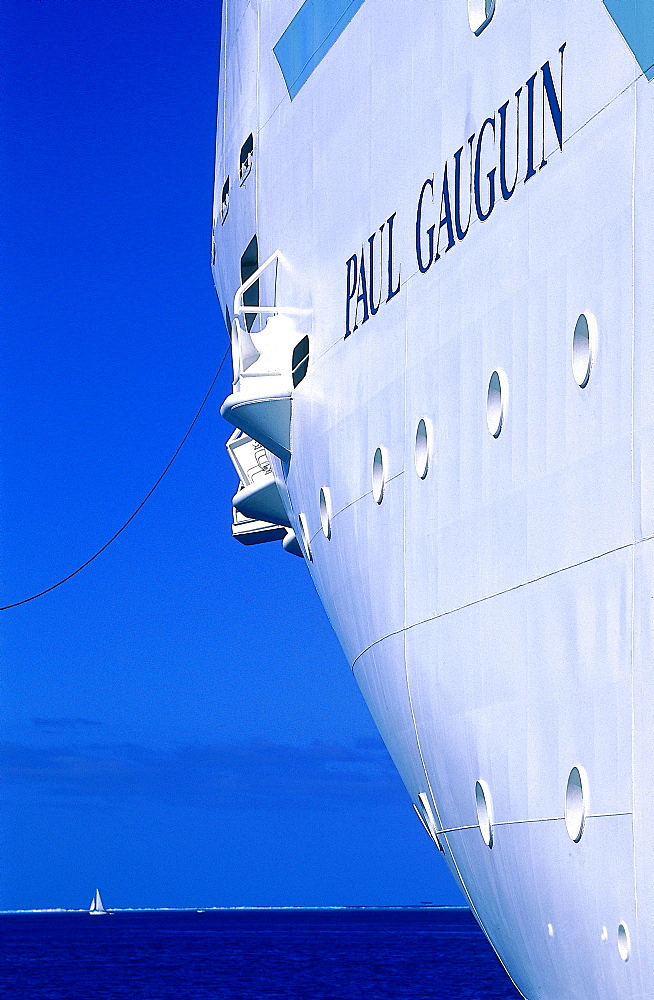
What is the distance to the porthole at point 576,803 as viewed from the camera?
6.82 m

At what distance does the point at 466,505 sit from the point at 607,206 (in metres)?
2.08

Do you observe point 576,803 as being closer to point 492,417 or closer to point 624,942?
point 624,942

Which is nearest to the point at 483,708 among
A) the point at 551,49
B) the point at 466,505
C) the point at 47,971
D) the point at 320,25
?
the point at 466,505

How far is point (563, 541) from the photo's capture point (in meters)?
6.93

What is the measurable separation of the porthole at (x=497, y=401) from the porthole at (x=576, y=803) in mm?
1954

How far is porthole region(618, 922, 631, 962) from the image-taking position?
6.66m

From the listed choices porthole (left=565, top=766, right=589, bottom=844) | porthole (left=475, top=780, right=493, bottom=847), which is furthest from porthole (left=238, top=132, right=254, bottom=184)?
porthole (left=565, top=766, right=589, bottom=844)

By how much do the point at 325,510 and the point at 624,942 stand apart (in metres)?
4.85

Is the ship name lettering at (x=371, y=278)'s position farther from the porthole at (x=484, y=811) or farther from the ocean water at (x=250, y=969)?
the ocean water at (x=250, y=969)

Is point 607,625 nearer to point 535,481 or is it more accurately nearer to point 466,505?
point 535,481

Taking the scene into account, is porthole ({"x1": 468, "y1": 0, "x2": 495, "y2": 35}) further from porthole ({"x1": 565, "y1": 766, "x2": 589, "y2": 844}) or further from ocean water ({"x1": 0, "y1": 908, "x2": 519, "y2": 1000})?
ocean water ({"x1": 0, "y1": 908, "x2": 519, "y2": 1000})

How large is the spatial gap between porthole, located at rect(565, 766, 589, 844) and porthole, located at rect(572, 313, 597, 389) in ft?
6.48

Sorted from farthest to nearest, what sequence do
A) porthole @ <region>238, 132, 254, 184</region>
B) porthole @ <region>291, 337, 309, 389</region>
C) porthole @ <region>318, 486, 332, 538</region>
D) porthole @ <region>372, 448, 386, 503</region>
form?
porthole @ <region>238, 132, 254, 184</region>, porthole @ <region>291, 337, 309, 389</region>, porthole @ <region>318, 486, 332, 538</region>, porthole @ <region>372, 448, 386, 503</region>

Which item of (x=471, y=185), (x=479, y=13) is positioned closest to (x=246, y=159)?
(x=479, y=13)
